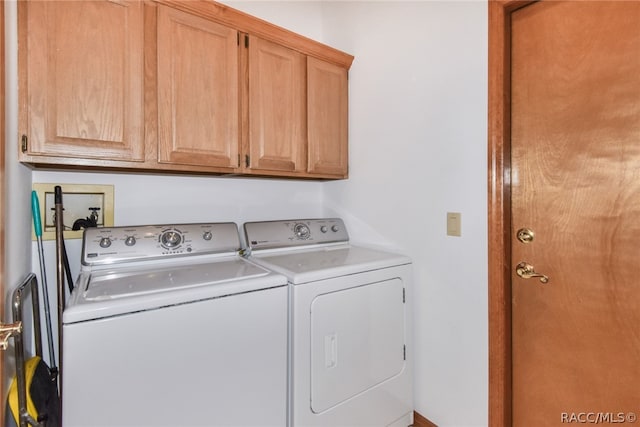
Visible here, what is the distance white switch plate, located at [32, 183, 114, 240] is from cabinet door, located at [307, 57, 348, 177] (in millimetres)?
1122

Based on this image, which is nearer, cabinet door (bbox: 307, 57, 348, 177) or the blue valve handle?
the blue valve handle

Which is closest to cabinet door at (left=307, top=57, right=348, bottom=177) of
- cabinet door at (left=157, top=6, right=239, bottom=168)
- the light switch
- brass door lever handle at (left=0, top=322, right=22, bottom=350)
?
cabinet door at (left=157, top=6, right=239, bottom=168)

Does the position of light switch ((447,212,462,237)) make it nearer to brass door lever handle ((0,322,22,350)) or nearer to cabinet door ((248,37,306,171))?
cabinet door ((248,37,306,171))

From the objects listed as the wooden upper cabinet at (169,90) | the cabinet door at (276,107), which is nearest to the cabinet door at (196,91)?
the wooden upper cabinet at (169,90)

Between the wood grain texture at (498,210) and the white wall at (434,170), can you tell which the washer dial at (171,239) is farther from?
the wood grain texture at (498,210)

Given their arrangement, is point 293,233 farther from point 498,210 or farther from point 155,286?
point 498,210

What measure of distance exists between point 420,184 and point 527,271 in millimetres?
652

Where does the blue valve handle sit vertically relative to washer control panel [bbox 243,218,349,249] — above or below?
above

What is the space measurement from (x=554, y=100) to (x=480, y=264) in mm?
772

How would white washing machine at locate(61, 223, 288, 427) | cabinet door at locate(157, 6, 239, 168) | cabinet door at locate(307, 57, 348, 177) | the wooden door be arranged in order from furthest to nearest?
cabinet door at locate(307, 57, 348, 177) → cabinet door at locate(157, 6, 239, 168) → the wooden door → white washing machine at locate(61, 223, 288, 427)

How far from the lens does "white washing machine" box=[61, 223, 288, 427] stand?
2.98 ft

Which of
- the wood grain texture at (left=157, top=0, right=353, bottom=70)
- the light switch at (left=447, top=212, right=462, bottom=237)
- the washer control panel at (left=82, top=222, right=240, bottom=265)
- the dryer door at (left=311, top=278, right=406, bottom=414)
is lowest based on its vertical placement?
the dryer door at (left=311, top=278, right=406, bottom=414)

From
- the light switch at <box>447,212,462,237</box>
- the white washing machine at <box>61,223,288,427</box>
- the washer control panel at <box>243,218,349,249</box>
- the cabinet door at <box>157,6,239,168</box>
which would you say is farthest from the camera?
the washer control panel at <box>243,218,349,249</box>

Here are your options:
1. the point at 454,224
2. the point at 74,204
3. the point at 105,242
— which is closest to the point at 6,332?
the point at 105,242
